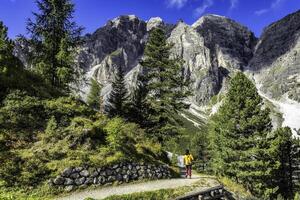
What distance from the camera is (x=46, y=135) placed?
23.2 meters

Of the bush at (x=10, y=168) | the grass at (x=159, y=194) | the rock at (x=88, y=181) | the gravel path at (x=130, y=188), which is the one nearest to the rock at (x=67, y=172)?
the rock at (x=88, y=181)

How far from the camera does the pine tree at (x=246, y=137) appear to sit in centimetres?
3781

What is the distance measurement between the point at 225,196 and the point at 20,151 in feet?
42.9

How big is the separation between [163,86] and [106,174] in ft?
56.3

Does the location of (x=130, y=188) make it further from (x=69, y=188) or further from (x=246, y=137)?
(x=246, y=137)

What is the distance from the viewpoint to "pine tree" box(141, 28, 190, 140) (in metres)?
36.9

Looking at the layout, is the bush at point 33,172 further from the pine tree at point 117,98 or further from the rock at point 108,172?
the pine tree at point 117,98

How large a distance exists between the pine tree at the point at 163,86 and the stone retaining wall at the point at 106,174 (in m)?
11.8

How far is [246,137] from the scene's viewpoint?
40.1m

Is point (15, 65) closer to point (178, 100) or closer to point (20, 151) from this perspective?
point (20, 151)

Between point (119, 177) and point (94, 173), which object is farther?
point (119, 177)

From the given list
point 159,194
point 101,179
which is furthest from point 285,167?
point 101,179

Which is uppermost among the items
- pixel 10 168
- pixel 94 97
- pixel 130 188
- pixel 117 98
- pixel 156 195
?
pixel 94 97

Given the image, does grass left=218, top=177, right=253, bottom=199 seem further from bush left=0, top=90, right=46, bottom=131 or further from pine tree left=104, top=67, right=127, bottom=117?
pine tree left=104, top=67, right=127, bottom=117
